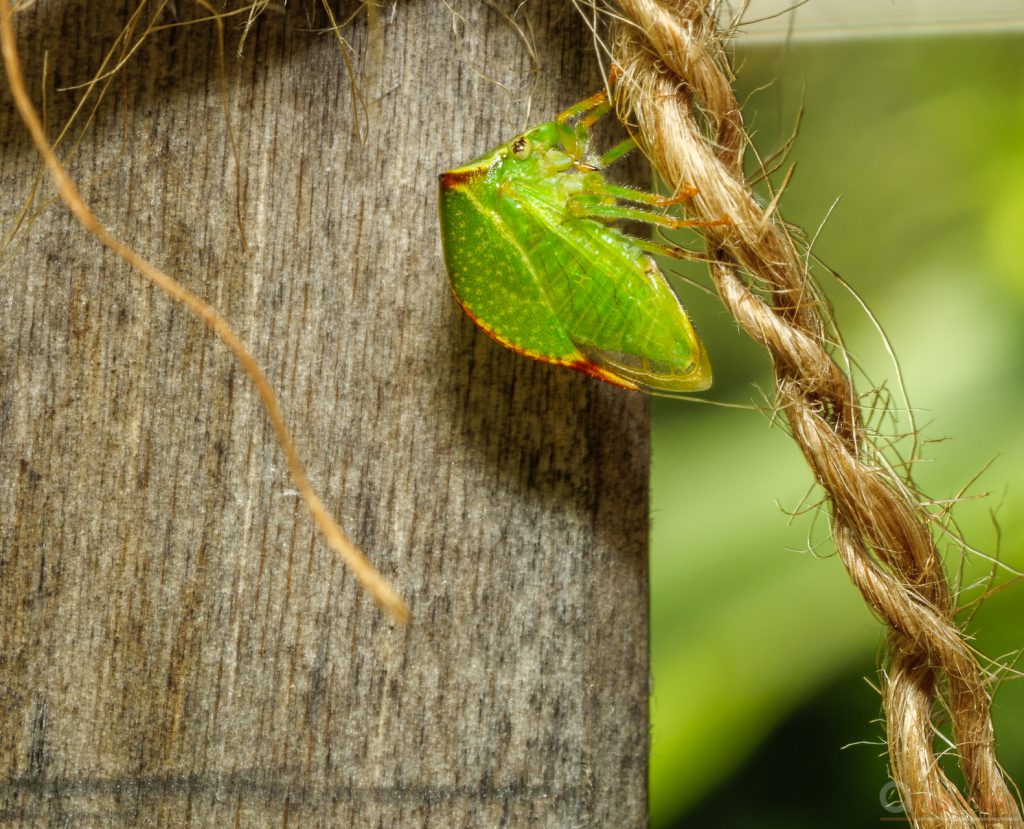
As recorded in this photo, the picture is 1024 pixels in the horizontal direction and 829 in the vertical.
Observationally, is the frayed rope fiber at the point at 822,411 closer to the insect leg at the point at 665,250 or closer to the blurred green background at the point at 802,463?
the insect leg at the point at 665,250

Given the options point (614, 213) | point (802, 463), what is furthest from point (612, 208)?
point (802, 463)

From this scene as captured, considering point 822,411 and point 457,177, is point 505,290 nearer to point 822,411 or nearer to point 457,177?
point 457,177

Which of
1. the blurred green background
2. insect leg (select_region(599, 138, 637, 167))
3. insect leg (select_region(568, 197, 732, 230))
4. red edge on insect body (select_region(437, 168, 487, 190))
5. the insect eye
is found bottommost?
the blurred green background

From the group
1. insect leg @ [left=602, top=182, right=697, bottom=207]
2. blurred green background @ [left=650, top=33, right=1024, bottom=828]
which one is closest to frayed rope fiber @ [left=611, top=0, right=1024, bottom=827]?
insect leg @ [left=602, top=182, right=697, bottom=207]

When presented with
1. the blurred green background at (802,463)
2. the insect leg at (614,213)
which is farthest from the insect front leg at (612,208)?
the blurred green background at (802,463)

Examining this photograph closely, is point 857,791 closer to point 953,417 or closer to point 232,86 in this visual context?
point 953,417

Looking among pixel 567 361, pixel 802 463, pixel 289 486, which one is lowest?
pixel 802 463

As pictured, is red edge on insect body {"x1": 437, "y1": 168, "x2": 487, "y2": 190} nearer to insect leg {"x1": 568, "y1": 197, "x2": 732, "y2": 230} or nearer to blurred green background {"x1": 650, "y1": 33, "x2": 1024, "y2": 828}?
insect leg {"x1": 568, "y1": 197, "x2": 732, "y2": 230}
